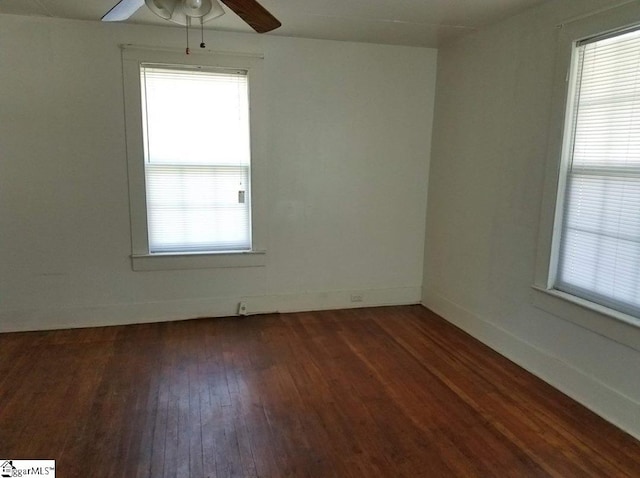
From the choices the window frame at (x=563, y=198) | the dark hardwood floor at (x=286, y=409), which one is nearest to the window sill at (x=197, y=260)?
the dark hardwood floor at (x=286, y=409)

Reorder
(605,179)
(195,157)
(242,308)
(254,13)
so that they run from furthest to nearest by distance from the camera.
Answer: (242,308), (195,157), (605,179), (254,13)

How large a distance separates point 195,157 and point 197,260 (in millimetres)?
894

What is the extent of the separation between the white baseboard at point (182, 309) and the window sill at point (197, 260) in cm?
31

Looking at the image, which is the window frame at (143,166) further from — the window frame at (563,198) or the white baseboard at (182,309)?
the window frame at (563,198)

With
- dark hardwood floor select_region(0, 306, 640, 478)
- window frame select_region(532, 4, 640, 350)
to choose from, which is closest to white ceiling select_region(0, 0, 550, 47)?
window frame select_region(532, 4, 640, 350)

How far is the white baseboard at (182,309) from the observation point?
3.61 meters

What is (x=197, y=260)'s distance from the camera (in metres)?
3.88

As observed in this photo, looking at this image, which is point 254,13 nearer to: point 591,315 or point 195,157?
point 195,157

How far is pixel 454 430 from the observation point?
7.73ft

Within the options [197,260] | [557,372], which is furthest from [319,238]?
[557,372]

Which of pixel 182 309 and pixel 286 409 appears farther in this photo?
pixel 182 309

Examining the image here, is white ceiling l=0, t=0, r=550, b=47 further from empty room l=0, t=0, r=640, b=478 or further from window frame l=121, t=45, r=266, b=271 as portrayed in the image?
window frame l=121, t=45, r=266, b=271

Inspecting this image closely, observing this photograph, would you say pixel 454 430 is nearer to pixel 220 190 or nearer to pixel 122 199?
pixel 220 190

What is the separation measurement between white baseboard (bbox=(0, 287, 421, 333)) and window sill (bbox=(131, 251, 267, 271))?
1.02 feet
